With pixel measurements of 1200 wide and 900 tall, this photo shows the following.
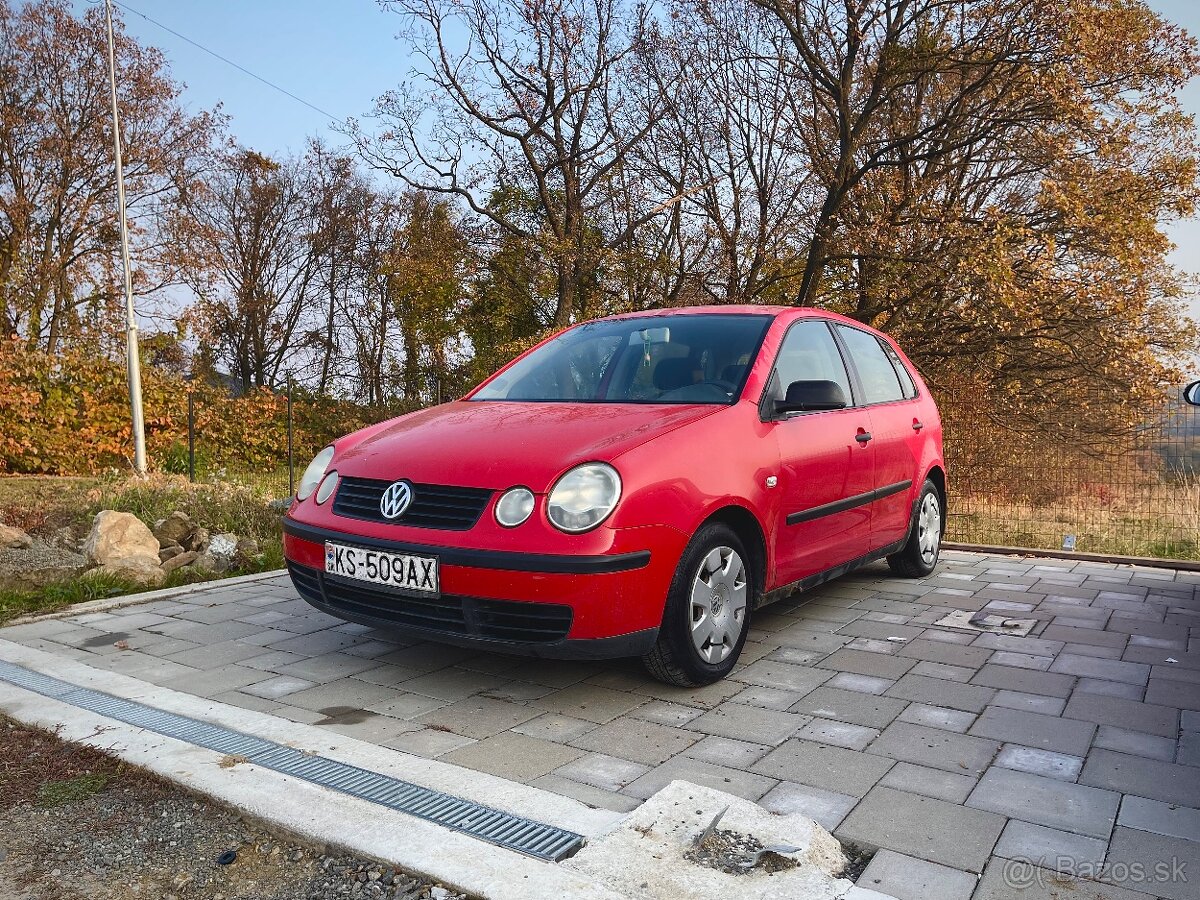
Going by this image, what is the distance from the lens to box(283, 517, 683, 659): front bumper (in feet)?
10.8

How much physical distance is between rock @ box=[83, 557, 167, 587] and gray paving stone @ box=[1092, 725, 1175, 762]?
5.48 m

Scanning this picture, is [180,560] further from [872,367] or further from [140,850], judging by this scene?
[872,367]

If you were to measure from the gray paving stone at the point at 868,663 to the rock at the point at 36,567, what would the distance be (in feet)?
15.6

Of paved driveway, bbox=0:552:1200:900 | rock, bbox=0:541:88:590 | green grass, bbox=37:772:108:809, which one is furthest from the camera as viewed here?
rock, bbox=0:541:88:590

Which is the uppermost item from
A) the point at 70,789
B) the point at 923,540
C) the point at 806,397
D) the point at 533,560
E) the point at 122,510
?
the point at 806,397

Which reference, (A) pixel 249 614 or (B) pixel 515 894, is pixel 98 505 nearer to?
(A) pixel 249 614

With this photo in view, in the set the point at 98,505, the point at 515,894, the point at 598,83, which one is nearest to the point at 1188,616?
the point at 515,894

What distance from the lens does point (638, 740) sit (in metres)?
3.29

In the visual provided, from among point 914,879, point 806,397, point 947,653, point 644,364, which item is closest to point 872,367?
point 806,397

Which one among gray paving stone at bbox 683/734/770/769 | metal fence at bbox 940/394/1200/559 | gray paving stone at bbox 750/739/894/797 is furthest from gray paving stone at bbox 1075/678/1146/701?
metal fence at bbox 940/394/1200/559

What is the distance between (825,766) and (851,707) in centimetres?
65

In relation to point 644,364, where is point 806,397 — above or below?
below

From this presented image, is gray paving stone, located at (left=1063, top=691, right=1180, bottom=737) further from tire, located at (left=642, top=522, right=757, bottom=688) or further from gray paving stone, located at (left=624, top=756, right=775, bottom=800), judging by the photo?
gray paving stone, located at (left=624, top=756, right=775, bottom=800)

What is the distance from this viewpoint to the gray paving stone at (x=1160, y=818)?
2588 mm
